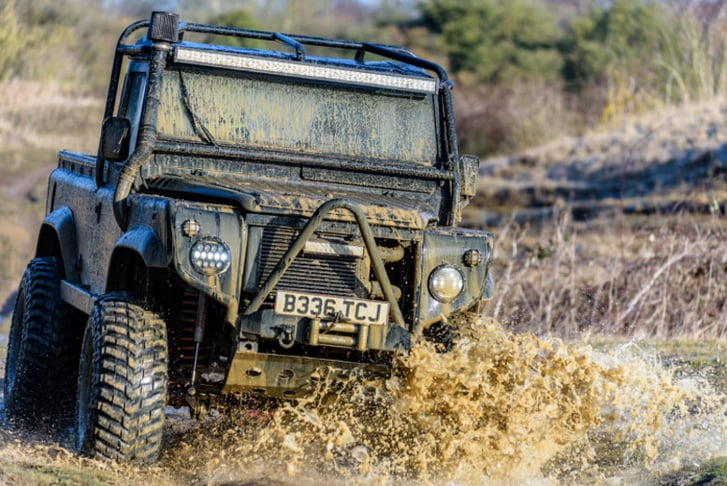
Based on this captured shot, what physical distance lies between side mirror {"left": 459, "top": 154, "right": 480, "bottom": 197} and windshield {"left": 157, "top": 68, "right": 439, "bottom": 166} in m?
0.16

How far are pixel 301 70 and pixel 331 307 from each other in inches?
66.1

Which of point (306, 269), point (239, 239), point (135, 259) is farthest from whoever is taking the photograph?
point (135, 259)

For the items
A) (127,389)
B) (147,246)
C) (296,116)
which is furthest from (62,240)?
(127,389)

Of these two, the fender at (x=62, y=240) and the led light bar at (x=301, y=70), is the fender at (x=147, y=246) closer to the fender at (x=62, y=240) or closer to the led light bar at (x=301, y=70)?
the led light bar at (x=301, y=70)

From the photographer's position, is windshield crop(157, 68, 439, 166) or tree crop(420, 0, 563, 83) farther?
tree crop(420, 0, 563, 83)

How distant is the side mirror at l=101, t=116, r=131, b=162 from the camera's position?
646cm

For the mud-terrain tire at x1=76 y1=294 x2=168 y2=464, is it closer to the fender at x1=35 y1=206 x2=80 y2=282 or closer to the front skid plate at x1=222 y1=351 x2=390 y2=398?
the front skid plate at x1=222 y1=351 x2=390 y2=398

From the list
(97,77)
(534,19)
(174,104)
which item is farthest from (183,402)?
(534,19)

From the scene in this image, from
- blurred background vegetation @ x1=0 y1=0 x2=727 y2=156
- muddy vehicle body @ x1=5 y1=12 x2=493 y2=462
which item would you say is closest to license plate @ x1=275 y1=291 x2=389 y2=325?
muddy vehicle body @ x1=5 y1=12 x2=493 y2=462

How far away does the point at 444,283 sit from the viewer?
5809mm

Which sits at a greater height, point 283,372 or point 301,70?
point 301,70

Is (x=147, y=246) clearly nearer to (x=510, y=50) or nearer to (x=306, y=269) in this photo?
(x=306, y=269)

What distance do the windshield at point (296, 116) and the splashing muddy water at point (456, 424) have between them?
Result: 128cm

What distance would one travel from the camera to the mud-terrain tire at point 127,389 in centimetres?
557
